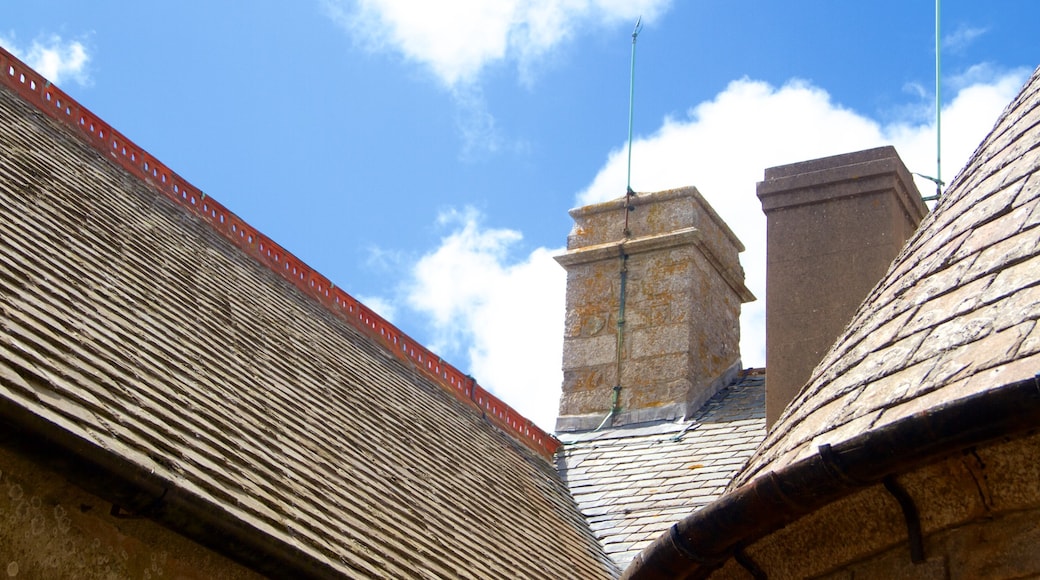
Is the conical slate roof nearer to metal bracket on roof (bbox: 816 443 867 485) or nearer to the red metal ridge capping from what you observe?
metal bracket on roof (bbox: 816 443 867 485)

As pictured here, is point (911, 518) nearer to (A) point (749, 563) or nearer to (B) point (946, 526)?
(B) point (946, 526)

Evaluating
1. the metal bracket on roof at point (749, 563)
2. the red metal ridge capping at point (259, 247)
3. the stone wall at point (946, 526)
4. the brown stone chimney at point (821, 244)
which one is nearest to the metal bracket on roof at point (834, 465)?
the stone wall at point (946, 526)

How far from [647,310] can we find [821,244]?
3.76 meters

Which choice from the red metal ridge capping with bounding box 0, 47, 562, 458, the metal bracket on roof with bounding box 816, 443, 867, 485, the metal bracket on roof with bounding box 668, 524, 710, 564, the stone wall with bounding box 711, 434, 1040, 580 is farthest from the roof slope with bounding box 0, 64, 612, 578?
the metal bracket on roof with bounding box 816, 443, 867, 485

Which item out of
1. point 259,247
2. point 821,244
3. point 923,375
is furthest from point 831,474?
point 259,247

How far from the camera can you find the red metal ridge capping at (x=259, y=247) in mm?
9102

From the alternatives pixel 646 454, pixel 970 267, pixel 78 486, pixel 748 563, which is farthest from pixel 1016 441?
pixel 646 454

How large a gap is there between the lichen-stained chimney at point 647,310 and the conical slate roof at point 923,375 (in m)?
6.96

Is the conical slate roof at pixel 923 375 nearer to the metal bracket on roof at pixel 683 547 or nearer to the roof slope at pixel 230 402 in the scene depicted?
the metal bracket on roof at pixel 683 547

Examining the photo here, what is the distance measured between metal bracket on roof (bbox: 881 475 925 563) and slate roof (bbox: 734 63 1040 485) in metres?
0.18

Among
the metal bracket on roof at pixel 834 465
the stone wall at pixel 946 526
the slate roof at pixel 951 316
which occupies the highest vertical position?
the slate roof at pixel 951 316

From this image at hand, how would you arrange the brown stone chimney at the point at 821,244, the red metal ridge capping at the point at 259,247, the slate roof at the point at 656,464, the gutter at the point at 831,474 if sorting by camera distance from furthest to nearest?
1. the slate roof at the point at 656,464
2. the red metal ridge capping at the point at 259,247
3. the brown stone chimney at the point at 821,244
4. the gutter at the point at 831,474

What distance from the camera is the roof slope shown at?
5.21 metres

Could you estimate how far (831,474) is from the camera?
3936 mm
